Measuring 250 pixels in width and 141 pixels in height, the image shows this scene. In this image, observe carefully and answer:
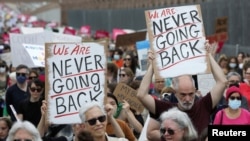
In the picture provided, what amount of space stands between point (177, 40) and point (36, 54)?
8217mm

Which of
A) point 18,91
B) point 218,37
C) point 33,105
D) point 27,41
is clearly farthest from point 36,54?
point 33,105

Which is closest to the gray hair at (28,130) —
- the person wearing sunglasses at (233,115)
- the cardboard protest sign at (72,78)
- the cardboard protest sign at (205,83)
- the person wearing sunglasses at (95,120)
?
the person wearing sunglasses at (95,120)

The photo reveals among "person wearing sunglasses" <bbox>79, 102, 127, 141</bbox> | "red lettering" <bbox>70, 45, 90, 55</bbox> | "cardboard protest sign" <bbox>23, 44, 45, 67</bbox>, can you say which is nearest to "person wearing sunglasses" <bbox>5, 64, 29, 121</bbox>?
"cardboard protest sign" <bbox>23, 44, 45, 67</bbox>

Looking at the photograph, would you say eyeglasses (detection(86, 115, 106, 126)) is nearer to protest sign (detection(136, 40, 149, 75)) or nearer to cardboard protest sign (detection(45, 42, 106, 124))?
cardboard protest sign (detection(45, 42, 106, 124))

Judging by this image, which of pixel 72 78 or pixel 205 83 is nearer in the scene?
pixel 72 78

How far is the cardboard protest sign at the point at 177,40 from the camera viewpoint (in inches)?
431

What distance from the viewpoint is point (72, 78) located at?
36.6ft

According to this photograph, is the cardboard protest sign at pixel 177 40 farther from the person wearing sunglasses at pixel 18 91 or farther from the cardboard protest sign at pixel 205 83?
the person wearing sunglasses at pixel 18 91

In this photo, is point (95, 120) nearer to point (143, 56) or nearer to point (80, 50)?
point (80, 50)

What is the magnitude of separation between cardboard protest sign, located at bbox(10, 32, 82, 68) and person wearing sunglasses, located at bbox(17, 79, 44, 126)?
6.17 m

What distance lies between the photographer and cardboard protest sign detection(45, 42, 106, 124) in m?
10.9

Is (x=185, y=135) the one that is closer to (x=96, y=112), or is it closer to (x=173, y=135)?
(x=173, y=135)

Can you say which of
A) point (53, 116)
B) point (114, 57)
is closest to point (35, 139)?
point (53, 116)

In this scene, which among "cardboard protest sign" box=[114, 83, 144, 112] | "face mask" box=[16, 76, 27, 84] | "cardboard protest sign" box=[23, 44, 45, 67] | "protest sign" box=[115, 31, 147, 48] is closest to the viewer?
"cardboard protest sign" box=[114, 83, 144, 112]
